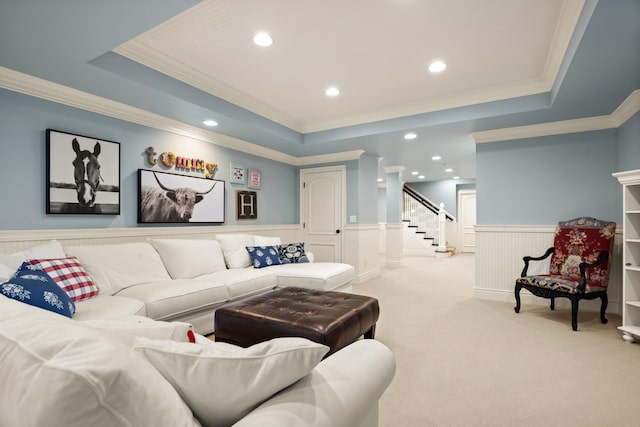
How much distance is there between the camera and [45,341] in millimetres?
582

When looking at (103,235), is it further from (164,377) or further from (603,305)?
(603,305)

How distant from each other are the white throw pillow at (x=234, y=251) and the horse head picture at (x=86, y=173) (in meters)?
1.39

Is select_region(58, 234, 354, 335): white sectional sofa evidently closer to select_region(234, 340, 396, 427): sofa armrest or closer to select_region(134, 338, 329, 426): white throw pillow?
select_region(134, 338, 329, 426): white throw pillow

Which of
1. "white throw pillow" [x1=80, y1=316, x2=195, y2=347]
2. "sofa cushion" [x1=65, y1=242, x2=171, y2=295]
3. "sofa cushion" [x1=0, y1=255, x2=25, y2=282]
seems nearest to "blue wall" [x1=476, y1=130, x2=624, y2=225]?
"sofa cushion" [x1=65, y1=242, x2=171, y2=295]

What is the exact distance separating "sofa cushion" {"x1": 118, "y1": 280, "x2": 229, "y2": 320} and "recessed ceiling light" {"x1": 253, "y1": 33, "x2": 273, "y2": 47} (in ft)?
7.01

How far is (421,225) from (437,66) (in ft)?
23.8

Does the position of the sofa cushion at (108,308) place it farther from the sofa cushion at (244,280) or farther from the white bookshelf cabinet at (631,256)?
the white bookshelf cabinet at (631,256)

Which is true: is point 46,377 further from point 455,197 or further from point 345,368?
point 455,197

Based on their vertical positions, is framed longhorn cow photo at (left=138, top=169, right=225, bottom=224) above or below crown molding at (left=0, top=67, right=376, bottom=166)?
below

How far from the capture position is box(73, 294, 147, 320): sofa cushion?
205cm

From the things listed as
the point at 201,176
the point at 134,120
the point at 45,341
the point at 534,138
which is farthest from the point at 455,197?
the point at 45,341

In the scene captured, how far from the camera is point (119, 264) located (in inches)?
112

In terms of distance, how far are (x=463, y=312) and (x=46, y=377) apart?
4.00 m

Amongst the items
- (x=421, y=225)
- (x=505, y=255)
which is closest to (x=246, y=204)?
(x=505, y=255)
